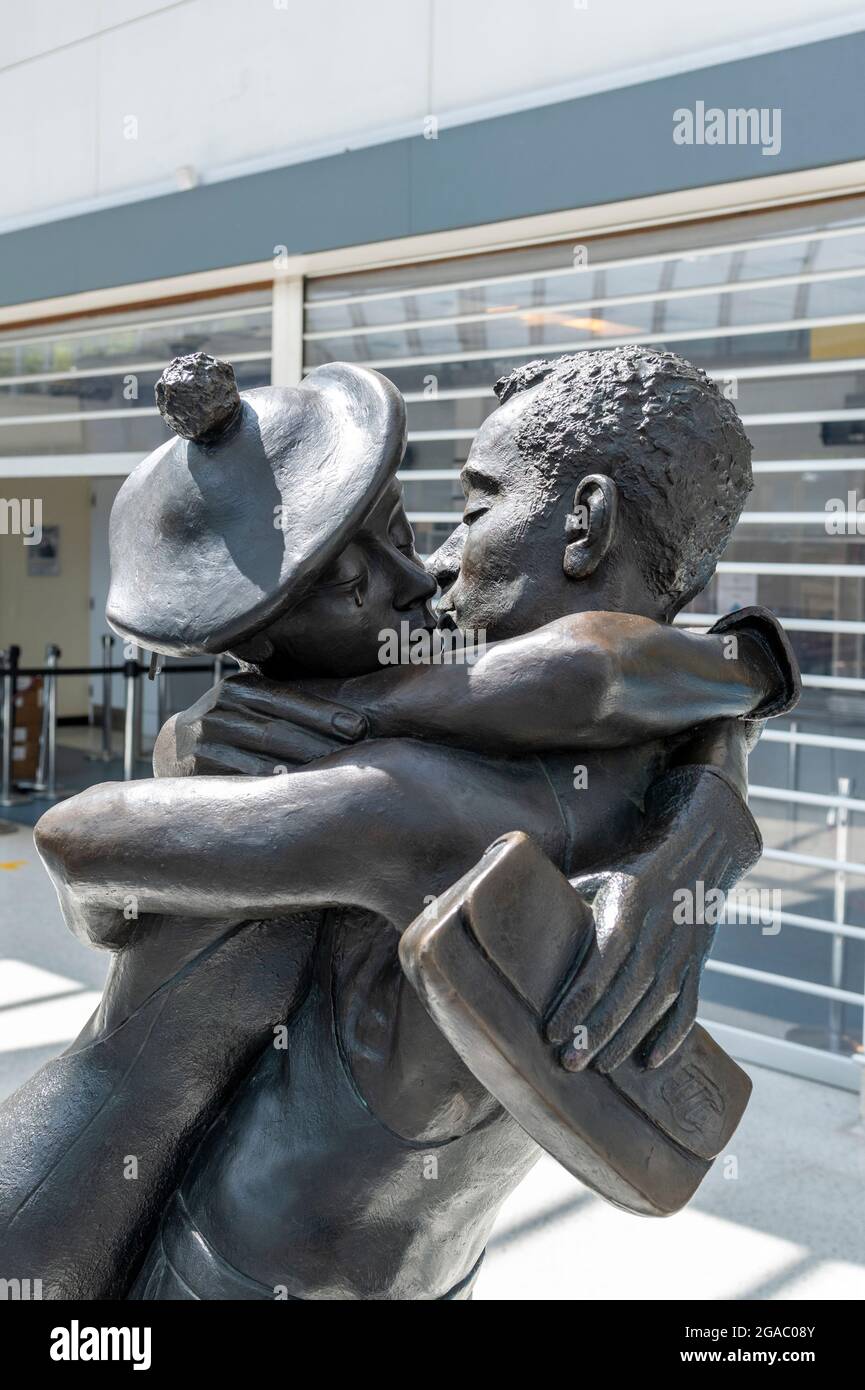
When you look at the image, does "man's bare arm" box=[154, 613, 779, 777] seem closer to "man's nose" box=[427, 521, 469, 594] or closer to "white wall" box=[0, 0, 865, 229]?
"man's nose" box=[427, 521, 469, 594]

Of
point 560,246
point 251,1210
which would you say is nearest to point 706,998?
point 560,246

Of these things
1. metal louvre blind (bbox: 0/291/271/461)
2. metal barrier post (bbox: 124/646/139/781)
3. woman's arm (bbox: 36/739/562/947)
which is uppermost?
metal louvre blind (bbox: 0/291/271/461)

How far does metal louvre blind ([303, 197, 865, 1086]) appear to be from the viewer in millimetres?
5809

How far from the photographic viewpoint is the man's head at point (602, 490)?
1492 millimetres

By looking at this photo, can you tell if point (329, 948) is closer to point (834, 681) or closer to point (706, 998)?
point (834, 681)

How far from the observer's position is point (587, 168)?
5.54 m

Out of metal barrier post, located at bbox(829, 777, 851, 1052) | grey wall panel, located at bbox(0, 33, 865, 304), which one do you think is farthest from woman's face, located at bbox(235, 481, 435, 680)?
metal barrier post, located at bbox(829, 777, 851, 1052)

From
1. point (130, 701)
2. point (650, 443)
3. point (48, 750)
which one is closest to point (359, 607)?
point (650, 443)

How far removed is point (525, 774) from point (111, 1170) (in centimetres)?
64

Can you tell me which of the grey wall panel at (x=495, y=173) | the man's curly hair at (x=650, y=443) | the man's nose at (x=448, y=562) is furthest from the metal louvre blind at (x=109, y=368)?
the man's curly hair at (x=650, y=443)

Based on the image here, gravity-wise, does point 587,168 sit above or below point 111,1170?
above

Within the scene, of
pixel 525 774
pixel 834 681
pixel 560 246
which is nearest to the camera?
pixel 525 774

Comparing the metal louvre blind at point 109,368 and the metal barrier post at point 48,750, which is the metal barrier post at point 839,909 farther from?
the metal barrier post at point 48,750

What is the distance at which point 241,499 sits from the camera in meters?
1.40
